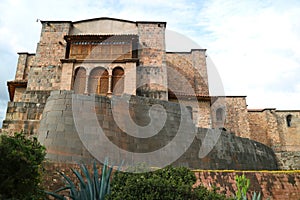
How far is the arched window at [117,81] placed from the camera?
20375 millimetres

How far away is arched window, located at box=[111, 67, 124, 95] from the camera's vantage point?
20375mm

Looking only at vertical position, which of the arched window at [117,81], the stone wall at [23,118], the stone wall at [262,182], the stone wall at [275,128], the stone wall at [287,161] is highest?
the arched window at [117,81]

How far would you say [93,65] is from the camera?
818 inches

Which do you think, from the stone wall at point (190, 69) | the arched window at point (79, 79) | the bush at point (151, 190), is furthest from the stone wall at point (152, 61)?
the bush at point (151, 190)

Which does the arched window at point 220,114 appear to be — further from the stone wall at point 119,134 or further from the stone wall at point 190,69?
the stone wall at point 119,134

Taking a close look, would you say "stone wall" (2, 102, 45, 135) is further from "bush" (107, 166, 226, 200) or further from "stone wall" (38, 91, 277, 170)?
"bush" (107, 166, 226, 200)

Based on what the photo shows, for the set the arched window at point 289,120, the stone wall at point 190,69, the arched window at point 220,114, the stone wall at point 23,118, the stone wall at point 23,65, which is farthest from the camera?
Result: the arched window at point 289,120

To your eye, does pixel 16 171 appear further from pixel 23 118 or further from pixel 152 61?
pixel 152 61

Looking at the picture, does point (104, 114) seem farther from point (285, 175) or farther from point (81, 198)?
point (285, 175)

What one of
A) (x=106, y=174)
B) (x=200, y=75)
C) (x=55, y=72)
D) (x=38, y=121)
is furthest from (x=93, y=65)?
(x=106, y=174)

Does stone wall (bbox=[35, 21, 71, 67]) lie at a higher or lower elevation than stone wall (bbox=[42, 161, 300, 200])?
higher

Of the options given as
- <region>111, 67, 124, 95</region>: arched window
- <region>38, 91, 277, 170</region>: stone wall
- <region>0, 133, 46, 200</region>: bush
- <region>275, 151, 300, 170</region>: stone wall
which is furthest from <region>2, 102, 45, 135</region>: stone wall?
<region>275, 151, 300, 170</region>: stone wall

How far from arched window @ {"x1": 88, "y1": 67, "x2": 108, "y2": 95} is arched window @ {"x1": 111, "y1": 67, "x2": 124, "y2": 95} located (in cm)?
59

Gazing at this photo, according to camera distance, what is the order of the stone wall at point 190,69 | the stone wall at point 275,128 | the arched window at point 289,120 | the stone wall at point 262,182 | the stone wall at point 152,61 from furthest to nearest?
the arched window at point 289,120 → the stone wall at point 275,128 → the stone wall at point 190,69 → the stone wall at point 152,61 → the stone wall at point 262,182
